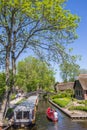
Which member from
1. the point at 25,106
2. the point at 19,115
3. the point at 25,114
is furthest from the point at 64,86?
the point at 19,115

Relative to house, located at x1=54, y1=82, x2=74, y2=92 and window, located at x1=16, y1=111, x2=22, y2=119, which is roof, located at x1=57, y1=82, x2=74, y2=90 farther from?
window, located at x1=16, y1=111, x2=22, y2=119

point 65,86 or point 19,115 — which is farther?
point 65,86

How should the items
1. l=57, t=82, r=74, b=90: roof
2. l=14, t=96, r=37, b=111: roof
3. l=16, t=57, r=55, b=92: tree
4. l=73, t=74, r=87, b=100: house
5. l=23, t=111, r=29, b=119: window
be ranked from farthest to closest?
l=57, t=82, r=74, b=90: roof
l=16, t=57, r=55, b=92: tree
l=73, t=74, r=87, b=100: house
l=14, t=96, r=37, b=111: roof
l=23, t=111, r=29, b=119: window

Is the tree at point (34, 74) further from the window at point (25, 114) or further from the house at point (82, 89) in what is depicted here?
the window at point (25, 114)

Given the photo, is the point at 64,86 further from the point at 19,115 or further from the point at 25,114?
the point at 19,115

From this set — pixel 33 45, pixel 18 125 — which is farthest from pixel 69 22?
pixel 18 125

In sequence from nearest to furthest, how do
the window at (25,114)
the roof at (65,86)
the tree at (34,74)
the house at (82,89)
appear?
1. the window at (25,114)
2. the house at (82,89)
3. the tree at (34,74)
4. the roof at (65,86)

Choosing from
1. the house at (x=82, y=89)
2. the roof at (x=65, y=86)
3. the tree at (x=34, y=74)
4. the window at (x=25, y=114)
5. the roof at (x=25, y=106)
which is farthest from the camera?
the roof at (x=65, y=86)

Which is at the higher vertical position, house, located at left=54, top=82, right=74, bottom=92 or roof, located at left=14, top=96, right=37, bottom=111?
house, located at left=54, top=82, right=74, bottom=92

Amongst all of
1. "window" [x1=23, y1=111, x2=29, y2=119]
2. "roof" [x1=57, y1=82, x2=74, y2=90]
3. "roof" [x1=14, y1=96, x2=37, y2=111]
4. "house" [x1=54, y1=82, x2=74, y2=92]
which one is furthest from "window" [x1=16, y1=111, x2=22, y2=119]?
"house" [x1=54, y1=82, x2=74, y2=92]

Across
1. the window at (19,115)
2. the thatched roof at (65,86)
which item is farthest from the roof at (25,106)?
the thatched roof at (65,86)

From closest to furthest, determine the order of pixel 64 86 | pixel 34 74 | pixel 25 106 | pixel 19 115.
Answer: pixel 19 115 < pixel 25 106 < pixel 34 74 < pixel 64 86

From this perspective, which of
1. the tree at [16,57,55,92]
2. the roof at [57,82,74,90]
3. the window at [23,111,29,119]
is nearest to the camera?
the window at [23,111,29,119]

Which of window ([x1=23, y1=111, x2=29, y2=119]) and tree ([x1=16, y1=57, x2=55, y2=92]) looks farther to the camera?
tree ([x1=16, y1=57, x2=55, y2=92])
